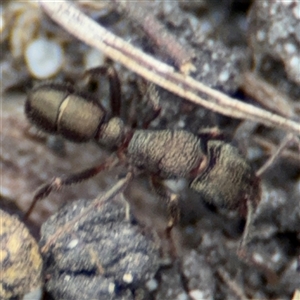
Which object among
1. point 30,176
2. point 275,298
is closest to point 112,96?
point 30,176

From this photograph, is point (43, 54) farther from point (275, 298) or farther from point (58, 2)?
point (275, 298)

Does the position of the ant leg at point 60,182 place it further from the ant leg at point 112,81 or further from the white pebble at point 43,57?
the white pebble at point 43,57

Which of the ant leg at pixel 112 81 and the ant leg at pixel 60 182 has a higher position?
the ant leg at pixel 112 81

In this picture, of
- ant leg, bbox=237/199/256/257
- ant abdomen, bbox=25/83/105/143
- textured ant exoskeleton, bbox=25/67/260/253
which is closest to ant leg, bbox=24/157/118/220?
textured ant exoskeleton, bbox=25/67/260/253

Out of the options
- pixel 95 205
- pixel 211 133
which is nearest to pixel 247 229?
pixel 211 133

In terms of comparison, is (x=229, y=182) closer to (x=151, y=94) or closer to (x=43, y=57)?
(x=151, y=94)

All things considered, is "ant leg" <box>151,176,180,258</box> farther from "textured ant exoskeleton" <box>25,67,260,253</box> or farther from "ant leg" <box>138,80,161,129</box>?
"ant leg" <box>138,80,161,129</box>

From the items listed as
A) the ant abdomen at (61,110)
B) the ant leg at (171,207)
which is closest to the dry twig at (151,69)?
→ the ant abdomen at (61,110)
